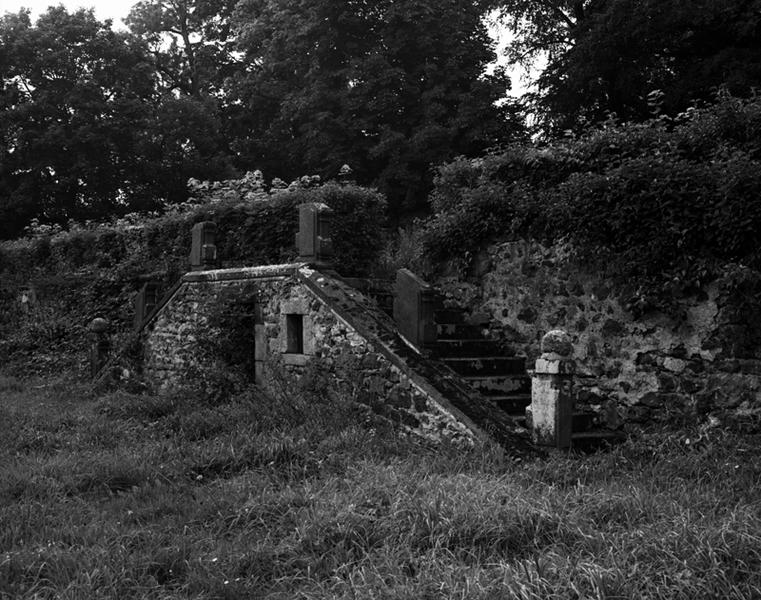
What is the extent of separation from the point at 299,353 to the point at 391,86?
43.9 feet

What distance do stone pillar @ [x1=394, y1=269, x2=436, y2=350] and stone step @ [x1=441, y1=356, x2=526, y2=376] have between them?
39cm

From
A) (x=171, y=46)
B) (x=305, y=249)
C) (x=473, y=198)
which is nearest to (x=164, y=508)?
(x=305, y=249)

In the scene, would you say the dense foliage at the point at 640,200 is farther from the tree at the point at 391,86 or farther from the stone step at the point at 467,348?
the tree at the point at 391,86

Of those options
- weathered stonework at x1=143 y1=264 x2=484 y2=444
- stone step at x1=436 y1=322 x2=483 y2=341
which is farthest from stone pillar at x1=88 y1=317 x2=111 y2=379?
stone step at x1=436 y1=322 x2=483 y2=341

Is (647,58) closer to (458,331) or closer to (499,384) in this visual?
(458,331)

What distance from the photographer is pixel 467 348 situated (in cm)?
938

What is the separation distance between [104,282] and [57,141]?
9.85 m

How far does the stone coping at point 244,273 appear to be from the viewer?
9.95 metres

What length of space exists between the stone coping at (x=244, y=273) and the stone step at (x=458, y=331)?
2.05 metres

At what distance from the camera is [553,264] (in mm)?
9266

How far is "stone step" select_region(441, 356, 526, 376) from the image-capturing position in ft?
28.6

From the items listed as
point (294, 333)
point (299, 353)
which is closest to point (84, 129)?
point (294, 333)

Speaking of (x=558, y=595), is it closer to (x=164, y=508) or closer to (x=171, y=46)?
(x=164, y=508)

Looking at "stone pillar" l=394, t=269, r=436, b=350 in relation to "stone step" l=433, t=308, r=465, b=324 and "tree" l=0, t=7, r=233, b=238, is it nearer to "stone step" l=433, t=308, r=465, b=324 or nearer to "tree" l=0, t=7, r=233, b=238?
"stone step" l=433, t=308, r=465, b=324
